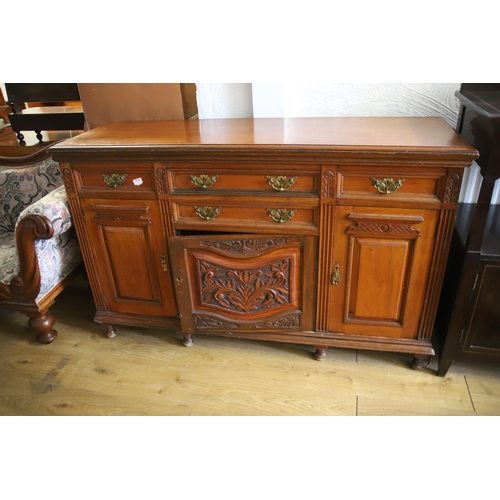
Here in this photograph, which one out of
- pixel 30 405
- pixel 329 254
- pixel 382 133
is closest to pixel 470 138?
pixel 382 133

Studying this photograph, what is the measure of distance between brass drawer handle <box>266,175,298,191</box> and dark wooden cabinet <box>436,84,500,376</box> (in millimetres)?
594

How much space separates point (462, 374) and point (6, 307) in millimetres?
1972

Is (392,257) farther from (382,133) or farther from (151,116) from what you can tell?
(151,116)

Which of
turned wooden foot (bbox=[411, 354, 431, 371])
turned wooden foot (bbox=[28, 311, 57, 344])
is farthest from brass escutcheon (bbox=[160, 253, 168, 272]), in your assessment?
turned wooden foot (bbox=[411, 354, 431, 371])

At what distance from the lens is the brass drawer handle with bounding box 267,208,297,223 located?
4.75ft

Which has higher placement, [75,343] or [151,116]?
[151,116]

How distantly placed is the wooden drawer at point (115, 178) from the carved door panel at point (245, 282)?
0.83 ft

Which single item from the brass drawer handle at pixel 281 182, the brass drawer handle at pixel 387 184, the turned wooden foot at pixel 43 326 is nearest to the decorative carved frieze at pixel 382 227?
the brass drawer handle at pixel 387 184

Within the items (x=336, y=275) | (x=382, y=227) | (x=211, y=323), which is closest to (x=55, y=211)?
(x=211, y=323)

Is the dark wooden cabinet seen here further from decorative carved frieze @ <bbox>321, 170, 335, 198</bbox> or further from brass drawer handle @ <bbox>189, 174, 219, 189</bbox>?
brass drawer handle @ <bbox>189, 174, 219, 189</bbox>

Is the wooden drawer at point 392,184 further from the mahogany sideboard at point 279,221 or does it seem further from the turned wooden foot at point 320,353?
the turned wooden foot at point 320,353

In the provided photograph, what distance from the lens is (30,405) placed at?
160 cm

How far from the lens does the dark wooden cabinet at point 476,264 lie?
1271mm
